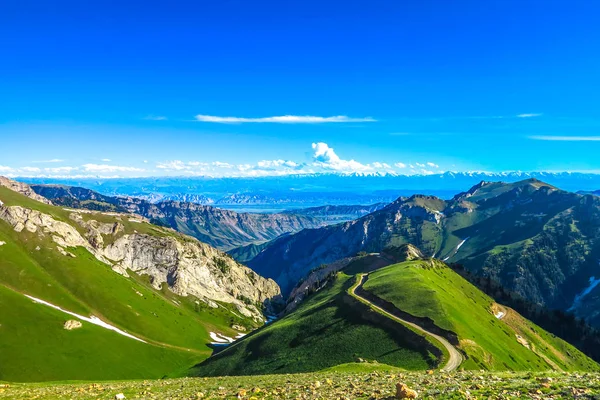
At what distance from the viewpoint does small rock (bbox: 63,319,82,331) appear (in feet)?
537

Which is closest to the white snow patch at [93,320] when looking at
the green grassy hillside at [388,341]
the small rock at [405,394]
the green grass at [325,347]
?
the green grass at [325,347]

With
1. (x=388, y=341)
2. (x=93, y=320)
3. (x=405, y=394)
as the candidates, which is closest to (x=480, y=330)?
(x=388, y=341)

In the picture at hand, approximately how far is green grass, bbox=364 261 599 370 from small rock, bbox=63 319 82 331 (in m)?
120

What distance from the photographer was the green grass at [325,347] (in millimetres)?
86125

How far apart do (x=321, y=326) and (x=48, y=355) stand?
9954 cm

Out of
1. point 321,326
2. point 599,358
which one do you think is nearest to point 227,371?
point 321,326

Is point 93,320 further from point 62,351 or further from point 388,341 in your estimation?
point 388,341

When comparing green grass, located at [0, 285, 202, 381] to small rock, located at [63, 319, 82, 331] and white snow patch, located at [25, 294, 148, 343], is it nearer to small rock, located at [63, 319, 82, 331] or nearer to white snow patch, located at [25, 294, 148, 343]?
small rock, located at [63, 319, 82, 331]

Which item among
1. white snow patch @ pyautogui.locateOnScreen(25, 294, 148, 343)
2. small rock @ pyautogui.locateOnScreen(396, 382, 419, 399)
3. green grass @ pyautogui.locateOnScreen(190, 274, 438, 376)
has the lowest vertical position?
white snow patch @ pyautogui.locateOnScreen(25, 294, 148, 343)

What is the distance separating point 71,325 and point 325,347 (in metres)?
123

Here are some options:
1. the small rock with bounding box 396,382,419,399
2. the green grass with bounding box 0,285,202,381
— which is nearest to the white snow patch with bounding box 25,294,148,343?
the green grass with bounding box 0,285,202,381

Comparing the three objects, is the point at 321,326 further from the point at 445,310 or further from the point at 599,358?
the point at 599,358

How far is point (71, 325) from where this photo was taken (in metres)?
166

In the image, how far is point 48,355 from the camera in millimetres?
140375
